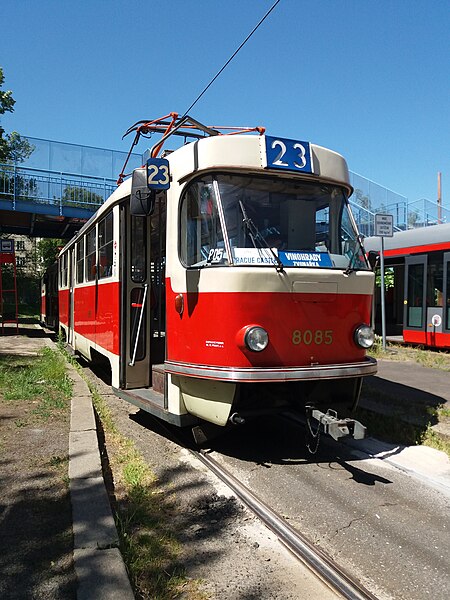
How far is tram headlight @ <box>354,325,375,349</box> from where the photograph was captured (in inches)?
204

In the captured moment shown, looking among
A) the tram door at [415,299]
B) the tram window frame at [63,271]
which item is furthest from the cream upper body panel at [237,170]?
the tram window frame at [63,271]

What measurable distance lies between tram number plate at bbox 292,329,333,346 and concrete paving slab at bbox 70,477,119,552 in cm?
210

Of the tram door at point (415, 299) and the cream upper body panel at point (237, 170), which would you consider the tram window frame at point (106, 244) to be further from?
the tram door at point (415, 299)

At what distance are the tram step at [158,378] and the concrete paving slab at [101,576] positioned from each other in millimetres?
2970

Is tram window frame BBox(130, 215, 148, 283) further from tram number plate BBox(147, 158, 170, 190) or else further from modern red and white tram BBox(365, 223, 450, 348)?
modern red and white tram BBox(365, 223, 450, 348)

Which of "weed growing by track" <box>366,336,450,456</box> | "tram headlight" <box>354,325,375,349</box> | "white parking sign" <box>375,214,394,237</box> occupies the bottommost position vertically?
"weed growing by track" <box>366,336,450,456</box>

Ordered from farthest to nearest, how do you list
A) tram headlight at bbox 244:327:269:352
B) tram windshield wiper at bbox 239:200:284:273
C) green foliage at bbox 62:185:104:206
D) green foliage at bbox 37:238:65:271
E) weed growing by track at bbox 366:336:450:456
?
green foliage at bbox 37:238:65:271 → green foliage at bbox 62:185:104:206 → weed growing by track at bbox 366:336:450:456 → tram windshield wiper at bbox 239:200:284:273 → tram headlight at bbox 244:327:269:352

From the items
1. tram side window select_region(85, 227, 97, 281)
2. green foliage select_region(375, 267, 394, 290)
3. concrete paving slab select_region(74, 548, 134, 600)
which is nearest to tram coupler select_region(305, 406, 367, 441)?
concrete paving slab select_region(74, 548, 134, 600)

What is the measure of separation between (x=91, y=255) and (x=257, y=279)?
16.7ft

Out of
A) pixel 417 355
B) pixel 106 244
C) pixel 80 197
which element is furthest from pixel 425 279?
pixel 80 197

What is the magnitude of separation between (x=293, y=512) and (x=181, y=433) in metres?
2.44

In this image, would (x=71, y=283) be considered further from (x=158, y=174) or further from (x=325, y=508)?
(x=325, y=508)

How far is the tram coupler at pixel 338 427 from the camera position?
4594mm

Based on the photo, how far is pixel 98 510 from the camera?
12.1ft
